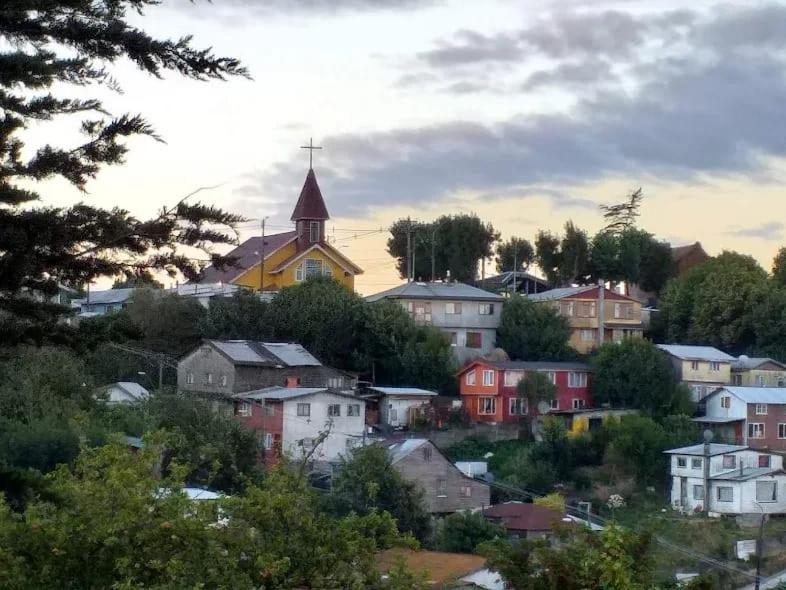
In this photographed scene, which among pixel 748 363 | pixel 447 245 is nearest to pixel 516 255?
pixel 447 245

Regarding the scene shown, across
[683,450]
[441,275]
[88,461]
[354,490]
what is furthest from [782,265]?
[88,461]

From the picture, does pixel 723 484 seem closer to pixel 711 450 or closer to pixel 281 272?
pixel 711 450

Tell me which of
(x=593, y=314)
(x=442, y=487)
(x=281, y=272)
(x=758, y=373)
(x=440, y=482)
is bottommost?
(x=442, y=487)

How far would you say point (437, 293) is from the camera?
48125 millimetres

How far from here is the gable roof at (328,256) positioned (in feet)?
162

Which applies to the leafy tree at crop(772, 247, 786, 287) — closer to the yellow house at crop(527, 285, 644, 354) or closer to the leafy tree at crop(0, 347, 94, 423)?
the yellow house at crop(527, 285, 644, 354)

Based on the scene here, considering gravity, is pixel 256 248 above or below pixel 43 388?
above

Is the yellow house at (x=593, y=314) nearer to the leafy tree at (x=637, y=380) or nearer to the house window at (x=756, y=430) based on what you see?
the leafy tree at (x=637, y=380)

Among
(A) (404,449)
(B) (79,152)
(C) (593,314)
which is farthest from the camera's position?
(C) (593,314)

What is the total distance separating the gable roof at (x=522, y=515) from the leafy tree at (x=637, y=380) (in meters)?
11.7

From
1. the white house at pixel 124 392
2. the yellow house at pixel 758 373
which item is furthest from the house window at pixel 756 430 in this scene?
the white house at pixel 124 392

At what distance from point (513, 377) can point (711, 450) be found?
7525 millimetres

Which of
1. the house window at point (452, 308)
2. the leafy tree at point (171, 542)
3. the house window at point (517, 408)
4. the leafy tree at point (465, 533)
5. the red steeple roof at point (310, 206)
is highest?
the red steeple roof at point (310, 206)

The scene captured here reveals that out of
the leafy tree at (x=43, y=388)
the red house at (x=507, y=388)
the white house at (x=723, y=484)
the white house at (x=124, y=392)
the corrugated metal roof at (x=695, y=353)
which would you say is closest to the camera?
the leafy tree at (x=43, y=388)
